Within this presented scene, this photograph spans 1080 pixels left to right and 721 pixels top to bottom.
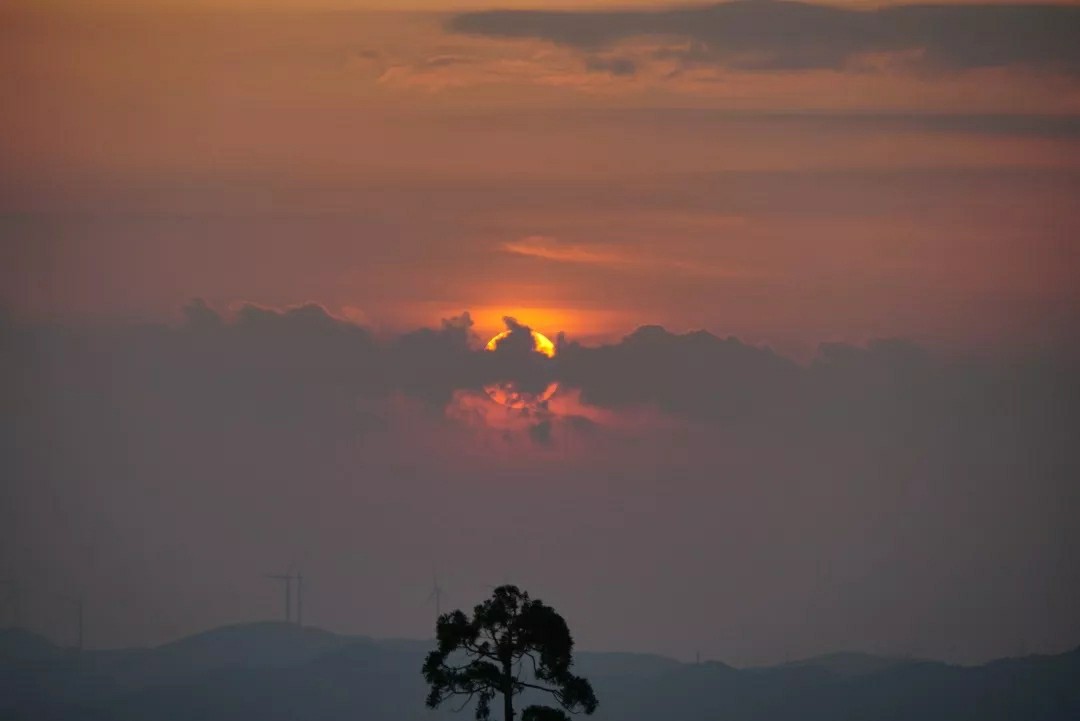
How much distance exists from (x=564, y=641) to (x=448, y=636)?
3.83 meters

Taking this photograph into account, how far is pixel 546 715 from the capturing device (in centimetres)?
6669

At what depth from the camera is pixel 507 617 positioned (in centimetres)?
6569

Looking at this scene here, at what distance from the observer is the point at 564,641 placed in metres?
65.9

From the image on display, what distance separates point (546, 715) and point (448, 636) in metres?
4.26

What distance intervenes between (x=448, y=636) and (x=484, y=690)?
216 cm

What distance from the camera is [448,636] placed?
66.1m

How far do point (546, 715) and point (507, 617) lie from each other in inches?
148

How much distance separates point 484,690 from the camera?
66250 mm

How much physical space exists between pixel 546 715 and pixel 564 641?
274 centimetres

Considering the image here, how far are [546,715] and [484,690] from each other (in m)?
2.28

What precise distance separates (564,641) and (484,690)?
314 cm

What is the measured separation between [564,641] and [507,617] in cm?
206
